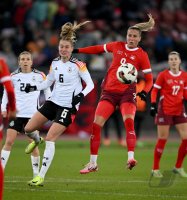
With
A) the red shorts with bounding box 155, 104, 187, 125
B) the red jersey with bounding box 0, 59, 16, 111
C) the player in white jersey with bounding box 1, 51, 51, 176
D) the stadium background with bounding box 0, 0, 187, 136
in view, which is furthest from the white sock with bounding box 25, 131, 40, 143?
the stadium background with bounding box 0, 0, 187, 136

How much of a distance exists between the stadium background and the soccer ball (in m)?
10.8

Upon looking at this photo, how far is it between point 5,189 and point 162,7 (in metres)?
17.6

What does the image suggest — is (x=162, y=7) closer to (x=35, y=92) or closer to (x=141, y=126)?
(x=141, y=126)

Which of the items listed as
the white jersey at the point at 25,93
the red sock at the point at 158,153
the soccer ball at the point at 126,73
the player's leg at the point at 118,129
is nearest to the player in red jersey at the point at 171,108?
the red sock at the point at 158,153

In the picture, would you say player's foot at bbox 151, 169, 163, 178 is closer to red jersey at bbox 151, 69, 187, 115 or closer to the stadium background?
red jersey at bbox 151, 69, 187, 115

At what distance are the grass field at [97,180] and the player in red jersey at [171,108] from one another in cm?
45

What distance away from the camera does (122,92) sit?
534 inches

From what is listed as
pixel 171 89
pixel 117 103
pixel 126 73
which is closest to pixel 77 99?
pixel 117 103

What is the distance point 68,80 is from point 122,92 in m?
0.93

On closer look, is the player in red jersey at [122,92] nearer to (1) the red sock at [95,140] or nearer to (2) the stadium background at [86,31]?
(1) the red sock at [95,140]

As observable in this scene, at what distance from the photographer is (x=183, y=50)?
26.7 metres

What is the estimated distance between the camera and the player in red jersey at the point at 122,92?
13414 millimetres

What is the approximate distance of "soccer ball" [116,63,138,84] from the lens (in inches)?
527

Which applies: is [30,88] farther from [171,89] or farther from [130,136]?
[171,89]
